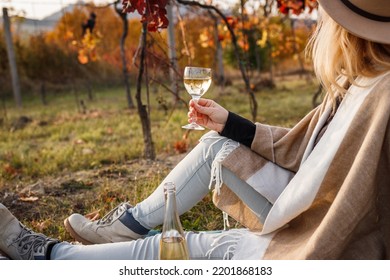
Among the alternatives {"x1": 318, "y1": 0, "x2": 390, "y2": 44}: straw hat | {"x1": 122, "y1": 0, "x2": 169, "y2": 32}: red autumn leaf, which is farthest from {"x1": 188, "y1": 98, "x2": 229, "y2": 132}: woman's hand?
{"x1": 122, "y1": 0, "x2": 169, "y2": 32}: red autumn leaf

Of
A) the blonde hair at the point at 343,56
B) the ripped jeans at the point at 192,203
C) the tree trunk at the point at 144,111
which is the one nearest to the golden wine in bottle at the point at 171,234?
the ripped jeans at the point at 192,203

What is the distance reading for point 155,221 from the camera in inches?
93.7

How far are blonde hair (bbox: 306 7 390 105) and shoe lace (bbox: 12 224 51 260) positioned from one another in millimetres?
1294

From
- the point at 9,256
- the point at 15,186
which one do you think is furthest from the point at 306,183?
the point at 15,186

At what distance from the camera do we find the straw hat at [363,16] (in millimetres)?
1786

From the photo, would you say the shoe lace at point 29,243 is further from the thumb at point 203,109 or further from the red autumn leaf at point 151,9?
the red autumn leaf at point 151,9

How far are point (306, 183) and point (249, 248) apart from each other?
37cm

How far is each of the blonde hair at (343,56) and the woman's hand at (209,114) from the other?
1.49 ft

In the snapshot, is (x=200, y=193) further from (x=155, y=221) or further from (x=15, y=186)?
(x=15, y=186)

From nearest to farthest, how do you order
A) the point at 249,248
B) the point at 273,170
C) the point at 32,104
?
the point at 249,248
the point at 273,170
the point at 32,104

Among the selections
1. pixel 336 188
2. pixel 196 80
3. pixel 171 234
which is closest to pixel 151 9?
pixel 196 80

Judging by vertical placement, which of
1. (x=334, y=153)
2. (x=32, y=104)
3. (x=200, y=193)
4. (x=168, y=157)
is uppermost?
(x=334, y=153)

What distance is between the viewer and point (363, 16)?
180 cm

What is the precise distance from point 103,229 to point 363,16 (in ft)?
4.60
